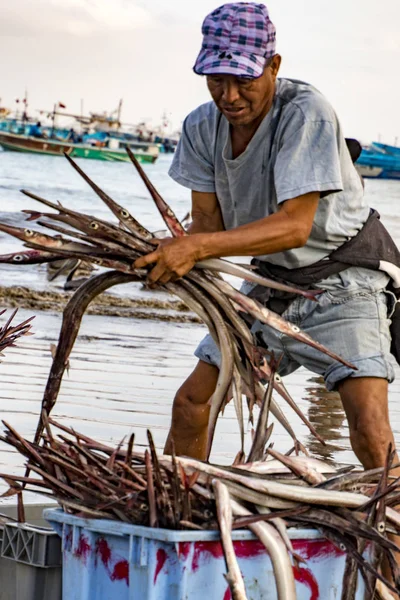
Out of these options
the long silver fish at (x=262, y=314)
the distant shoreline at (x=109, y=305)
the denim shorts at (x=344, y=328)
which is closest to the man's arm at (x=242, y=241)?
the long silver fish at (x=262, y=314)

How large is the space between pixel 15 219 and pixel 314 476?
21759mm

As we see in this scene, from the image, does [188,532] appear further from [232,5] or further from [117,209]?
[232,5]

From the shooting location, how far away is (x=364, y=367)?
3715 millimetres

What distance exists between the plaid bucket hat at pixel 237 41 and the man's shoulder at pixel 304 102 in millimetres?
164

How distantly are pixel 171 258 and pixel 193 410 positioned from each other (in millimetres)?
981

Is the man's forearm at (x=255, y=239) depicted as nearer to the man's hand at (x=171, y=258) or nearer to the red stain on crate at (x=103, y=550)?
the man's hand at (x=171, y=258)

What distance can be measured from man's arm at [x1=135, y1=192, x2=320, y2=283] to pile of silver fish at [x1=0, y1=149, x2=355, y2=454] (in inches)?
2.1

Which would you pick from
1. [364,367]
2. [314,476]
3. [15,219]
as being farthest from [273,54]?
[15,219]

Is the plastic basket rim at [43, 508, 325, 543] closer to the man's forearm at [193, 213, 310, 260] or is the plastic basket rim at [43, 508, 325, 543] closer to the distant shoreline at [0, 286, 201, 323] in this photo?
the man's forearm at [193, 213, 310, 260]

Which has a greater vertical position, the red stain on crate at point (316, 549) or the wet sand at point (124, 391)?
the red stain on crate at point (316, 549)

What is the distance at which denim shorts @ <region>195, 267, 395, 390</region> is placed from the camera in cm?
377

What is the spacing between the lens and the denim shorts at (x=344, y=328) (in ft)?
12.4

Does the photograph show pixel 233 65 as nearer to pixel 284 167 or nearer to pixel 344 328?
pixel 284 167

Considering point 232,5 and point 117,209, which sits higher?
point 232,5
